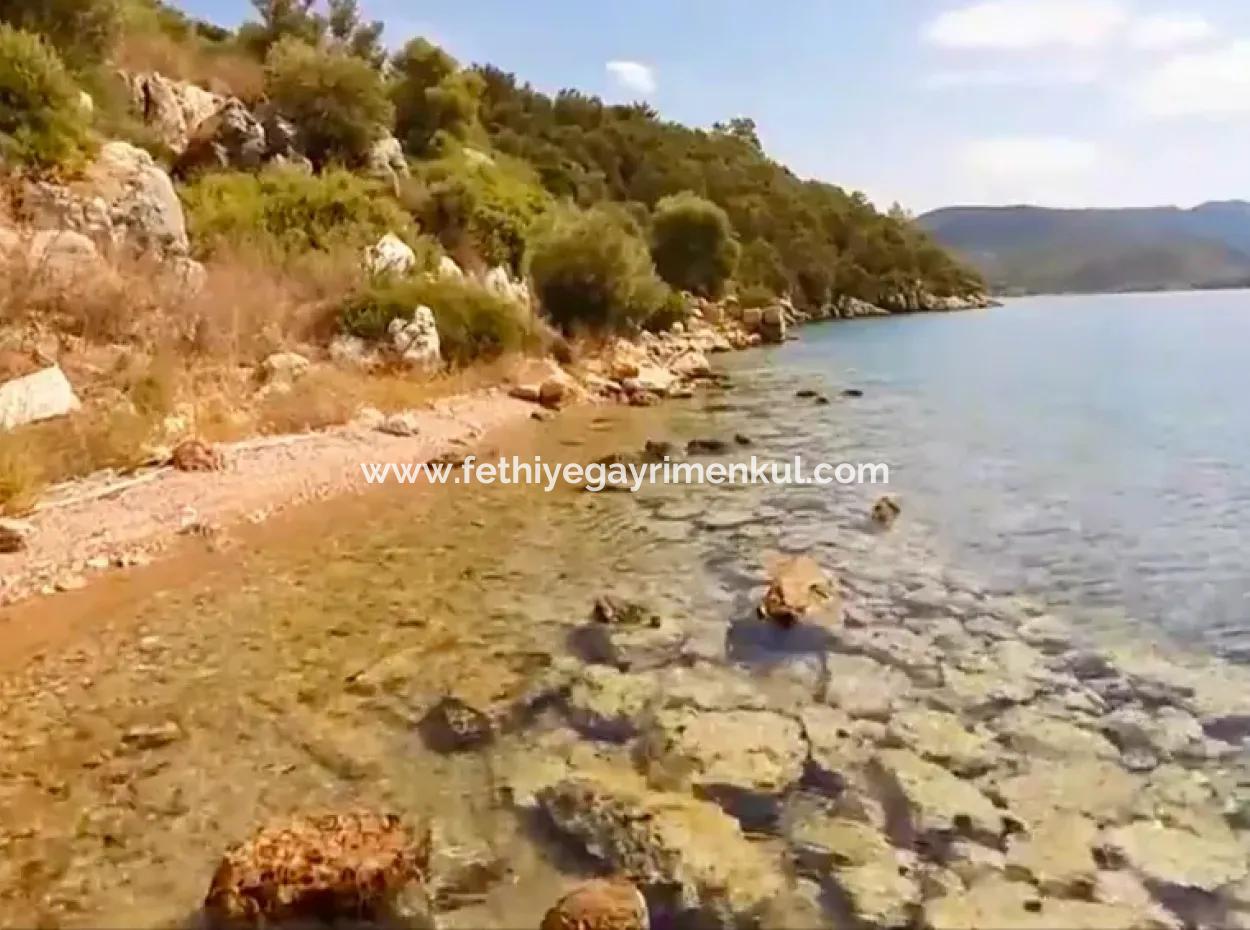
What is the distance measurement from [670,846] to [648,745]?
1221 millimetres

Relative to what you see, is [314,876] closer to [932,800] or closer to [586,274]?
[932,800]

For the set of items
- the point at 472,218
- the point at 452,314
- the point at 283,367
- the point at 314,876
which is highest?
the point at 472,218

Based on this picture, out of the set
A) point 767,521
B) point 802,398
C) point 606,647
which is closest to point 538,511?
point 767,521

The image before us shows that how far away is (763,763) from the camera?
6.01m

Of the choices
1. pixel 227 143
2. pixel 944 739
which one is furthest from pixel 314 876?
pixel 227 143

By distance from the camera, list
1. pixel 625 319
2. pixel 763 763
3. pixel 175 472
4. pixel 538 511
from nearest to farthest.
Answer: pixel 763 763, pixel 175 472, pixel 538 511, pixel 625 319

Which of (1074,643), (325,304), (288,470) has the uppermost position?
(325,304)

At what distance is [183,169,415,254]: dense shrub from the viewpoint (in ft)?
72.8

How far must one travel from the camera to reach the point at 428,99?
43.5m

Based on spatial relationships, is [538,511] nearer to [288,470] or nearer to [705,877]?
[288,470]

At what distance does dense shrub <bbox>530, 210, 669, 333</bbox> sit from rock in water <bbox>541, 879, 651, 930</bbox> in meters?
25.3

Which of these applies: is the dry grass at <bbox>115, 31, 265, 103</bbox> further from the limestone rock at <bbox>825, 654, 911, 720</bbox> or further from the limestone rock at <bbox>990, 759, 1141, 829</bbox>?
the limestone rock at <bbox>990, 759, 1141, 829</bbox>

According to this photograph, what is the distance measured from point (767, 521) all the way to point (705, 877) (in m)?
7.85

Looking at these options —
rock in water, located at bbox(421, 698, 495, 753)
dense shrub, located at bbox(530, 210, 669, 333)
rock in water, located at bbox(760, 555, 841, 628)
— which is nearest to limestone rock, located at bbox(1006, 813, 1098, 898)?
rock in water, located at bbox(421, 698, 495, 753)
